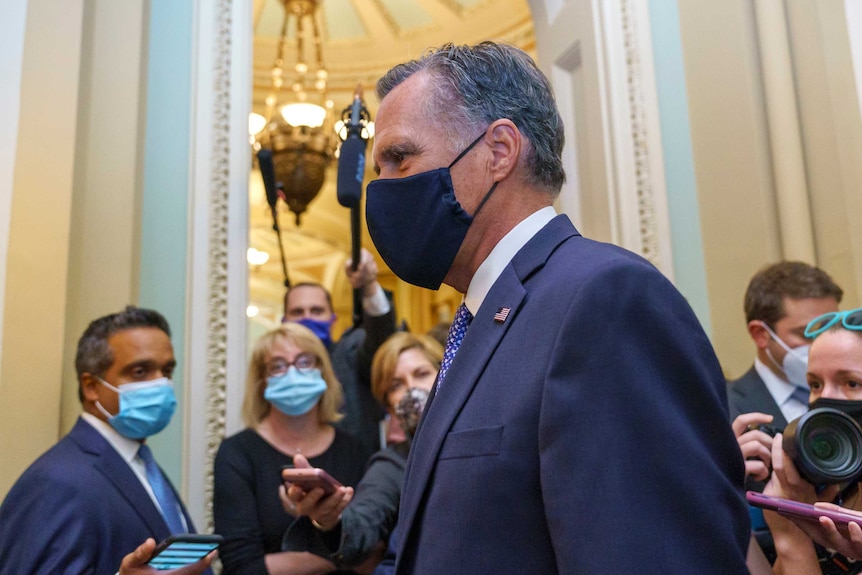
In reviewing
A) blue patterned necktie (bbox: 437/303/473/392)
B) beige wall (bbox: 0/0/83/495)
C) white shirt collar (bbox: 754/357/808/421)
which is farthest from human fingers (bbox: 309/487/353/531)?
white shirt collar (bbox: 754/357/808/421)

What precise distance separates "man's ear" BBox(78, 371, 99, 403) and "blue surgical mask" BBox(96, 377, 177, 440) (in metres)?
0.03

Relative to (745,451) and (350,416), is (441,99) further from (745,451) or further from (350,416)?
(350,416)

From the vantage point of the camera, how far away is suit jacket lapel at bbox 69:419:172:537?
102 inches

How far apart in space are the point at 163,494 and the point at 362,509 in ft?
2.30

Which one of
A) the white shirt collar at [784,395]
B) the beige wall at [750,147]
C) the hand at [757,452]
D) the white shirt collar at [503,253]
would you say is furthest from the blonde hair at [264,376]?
the white shirt collar at [503,253]

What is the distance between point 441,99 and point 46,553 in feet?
5.36

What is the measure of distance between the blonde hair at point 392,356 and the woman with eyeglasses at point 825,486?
1.46 metres

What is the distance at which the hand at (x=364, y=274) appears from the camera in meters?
3.75

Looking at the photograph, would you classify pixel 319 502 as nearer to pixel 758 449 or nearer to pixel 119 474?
pixel 119 474

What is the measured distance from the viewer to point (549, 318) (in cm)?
125

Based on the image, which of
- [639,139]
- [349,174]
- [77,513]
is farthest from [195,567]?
[639,139]

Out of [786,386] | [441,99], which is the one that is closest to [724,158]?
[786,386]

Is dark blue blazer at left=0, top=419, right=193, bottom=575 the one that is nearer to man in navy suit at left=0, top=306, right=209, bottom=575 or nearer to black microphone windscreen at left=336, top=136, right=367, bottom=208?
man in navy suit at left=0, top=306, right=209, bottom=575

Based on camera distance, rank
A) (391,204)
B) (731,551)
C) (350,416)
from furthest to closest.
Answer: (350,416), (391,204), (731,551)
